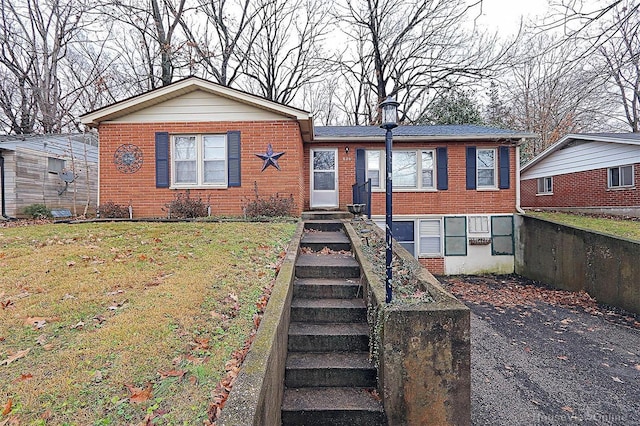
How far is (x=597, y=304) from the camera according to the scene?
27.9ft

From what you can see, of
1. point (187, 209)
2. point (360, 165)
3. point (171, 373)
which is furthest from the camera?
point (360, 165)

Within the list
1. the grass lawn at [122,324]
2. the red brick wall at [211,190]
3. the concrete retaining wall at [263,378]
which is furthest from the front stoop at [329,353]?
the red brick wall at [211,190]

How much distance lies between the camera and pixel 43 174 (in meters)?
13.0

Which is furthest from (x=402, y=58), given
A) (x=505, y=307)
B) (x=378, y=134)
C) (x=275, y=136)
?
(x=505, y=307)

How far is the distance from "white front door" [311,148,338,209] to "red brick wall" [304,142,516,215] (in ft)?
0.60

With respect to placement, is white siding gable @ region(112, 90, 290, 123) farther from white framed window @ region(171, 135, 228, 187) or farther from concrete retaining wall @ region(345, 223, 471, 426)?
concrete retaining wall @ region(345, 223, 471, 426)

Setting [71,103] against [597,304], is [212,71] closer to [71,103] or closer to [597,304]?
[71,103]

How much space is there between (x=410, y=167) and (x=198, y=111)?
751 centimetres

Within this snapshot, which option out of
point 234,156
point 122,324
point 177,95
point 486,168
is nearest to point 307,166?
point 234,156

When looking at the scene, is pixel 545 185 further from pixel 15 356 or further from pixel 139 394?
pixel 15 356

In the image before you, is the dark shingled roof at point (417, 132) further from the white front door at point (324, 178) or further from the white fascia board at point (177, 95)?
the white fascia board at point (177, 95)

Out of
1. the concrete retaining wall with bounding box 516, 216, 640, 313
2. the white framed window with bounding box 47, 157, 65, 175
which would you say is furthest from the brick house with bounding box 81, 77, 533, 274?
the white framed window with bounding box 47, 157, 65, 175

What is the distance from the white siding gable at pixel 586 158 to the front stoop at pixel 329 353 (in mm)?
12695

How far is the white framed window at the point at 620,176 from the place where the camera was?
1212cm
